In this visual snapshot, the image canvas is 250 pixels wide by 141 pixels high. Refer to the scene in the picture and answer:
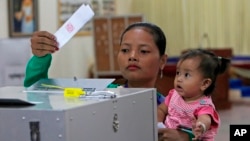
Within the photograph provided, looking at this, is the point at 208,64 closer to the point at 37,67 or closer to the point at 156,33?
the point at 156,33

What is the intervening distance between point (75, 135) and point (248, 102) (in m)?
10.6

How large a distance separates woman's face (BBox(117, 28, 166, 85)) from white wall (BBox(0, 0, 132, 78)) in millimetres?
5875

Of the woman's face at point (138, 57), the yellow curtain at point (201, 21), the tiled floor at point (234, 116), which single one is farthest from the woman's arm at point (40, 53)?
the yellow curtain at point (201, 21)

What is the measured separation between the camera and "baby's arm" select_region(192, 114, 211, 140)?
7.02 ft

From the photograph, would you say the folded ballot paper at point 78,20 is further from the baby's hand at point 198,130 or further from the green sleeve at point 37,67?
the baby's hand at point 198,130

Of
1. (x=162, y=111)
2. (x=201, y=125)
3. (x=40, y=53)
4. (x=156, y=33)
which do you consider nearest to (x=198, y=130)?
(x=201, y=125)

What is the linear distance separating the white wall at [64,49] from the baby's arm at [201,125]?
6.19 m

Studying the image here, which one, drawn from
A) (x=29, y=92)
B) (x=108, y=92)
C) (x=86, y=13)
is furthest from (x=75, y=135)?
(x=86, y=13)

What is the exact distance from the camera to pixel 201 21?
1366cm

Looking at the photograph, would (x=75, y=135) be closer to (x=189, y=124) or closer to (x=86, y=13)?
(x=86, y=13)

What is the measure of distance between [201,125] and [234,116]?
24.6 feet

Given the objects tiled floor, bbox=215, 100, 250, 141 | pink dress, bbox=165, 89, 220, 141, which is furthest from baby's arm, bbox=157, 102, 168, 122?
tiled floor, bbox=215, 100, 250, 141

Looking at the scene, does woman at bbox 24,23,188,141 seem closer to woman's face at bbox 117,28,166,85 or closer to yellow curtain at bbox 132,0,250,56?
woman's face at bbox 117,28,166,85

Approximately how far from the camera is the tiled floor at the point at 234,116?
Answer: 787 cm
